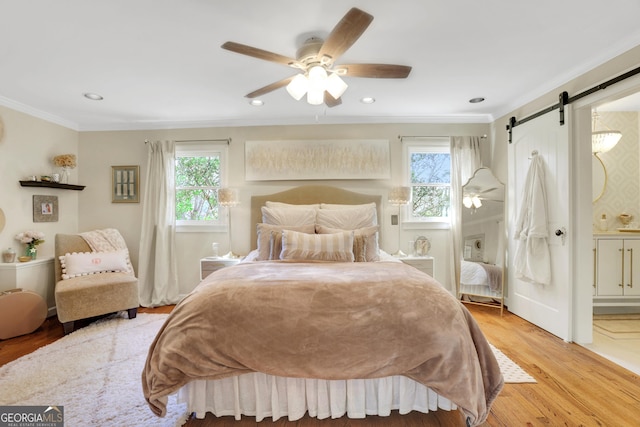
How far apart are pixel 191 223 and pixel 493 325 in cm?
396

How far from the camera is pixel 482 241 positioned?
373 centimetres

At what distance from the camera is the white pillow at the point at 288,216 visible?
3.42 meters

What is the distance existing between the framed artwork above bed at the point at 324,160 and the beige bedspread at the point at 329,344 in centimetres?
254

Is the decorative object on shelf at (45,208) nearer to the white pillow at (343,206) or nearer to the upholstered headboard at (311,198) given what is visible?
the upholstered headboard at (311,198)

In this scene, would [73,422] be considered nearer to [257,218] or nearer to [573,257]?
[257,218]

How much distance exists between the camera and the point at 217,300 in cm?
166

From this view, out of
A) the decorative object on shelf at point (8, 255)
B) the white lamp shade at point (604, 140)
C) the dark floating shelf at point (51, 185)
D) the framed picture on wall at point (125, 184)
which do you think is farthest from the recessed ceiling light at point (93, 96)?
the white lamp shade at point (604, 140)

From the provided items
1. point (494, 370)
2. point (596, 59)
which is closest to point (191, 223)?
point (494, 370)

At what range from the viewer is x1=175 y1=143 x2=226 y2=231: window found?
13.5ft

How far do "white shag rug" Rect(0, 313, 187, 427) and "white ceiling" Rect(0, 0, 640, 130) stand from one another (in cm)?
248

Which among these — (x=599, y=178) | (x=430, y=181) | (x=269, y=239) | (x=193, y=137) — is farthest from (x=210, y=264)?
(x=599, y=178)

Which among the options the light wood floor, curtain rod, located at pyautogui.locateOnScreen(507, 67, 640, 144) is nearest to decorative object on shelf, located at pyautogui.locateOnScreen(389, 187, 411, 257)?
curtain rod, located at pyautogui.locateOnScreen(507, 67, 640, 144)

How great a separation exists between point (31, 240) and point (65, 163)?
3.31 ft

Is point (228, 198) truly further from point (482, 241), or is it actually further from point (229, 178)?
point (482, 241)
